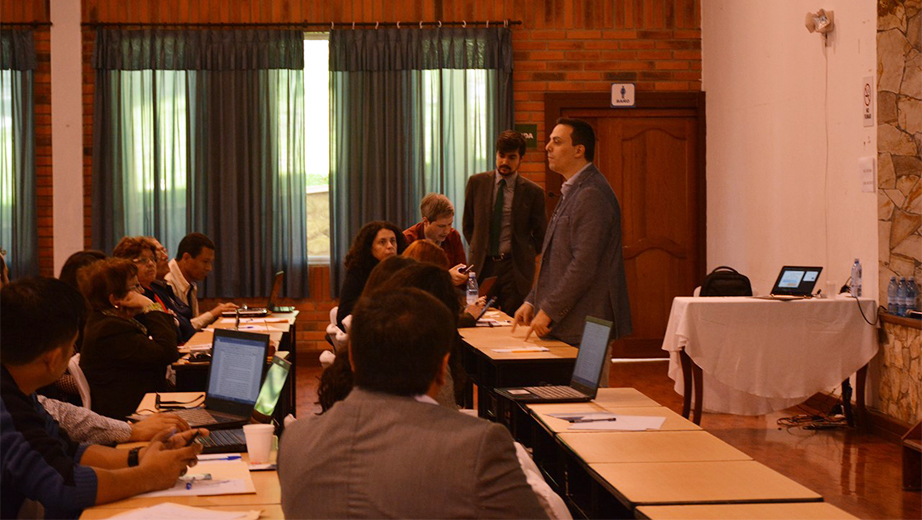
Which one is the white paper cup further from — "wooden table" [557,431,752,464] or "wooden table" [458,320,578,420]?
"wooden table" [458,320,578,420]

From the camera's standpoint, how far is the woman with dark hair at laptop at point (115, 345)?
414 centimetres

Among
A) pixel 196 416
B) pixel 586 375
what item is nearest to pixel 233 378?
pixel 196 416

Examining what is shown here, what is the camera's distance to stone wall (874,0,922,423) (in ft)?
18.8

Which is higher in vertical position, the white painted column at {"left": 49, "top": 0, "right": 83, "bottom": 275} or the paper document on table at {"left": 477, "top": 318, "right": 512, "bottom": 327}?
the white painted column at {"left": 49, "top": 0, "right": 83, "bottom": 275}

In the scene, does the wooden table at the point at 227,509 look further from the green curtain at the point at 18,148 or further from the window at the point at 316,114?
the green curtain at the point at 18,148

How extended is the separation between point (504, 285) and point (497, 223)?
1.49ft

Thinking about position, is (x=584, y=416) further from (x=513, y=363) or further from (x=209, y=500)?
(x=209, y=500)

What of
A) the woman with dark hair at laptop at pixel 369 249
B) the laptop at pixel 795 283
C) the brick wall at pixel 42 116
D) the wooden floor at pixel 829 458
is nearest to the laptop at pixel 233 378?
the woman with dark hair at laptop at pixel 369 249

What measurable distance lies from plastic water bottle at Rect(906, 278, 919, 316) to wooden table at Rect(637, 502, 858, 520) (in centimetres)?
391

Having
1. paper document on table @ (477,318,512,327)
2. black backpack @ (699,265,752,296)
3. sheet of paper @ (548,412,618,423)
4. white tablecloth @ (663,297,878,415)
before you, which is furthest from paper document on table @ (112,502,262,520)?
black backpack @ (699,265,752,296)

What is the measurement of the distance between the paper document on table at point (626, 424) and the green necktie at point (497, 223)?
160 inches

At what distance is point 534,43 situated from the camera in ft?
30.4

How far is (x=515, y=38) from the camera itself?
30.4 feet

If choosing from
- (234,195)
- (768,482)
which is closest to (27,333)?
(768,482)
